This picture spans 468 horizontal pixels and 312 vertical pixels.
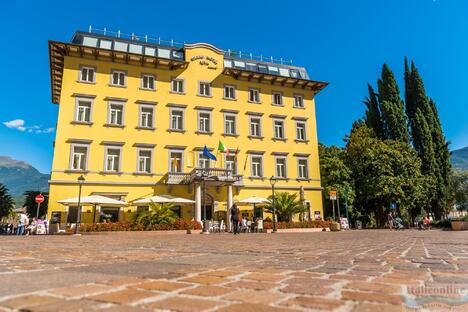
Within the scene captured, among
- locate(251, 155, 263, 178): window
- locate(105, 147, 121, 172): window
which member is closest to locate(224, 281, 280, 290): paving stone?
locate(105, 147, 121, 172): window

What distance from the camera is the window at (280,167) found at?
101ft

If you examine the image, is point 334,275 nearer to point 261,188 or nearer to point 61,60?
point 261,188

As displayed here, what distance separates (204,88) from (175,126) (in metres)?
4.58

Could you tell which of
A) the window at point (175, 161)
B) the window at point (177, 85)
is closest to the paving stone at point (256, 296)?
the window at point (175, 161)

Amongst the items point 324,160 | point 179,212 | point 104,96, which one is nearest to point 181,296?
point 179,212

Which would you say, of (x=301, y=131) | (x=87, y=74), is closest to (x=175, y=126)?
(x=87, y=74)

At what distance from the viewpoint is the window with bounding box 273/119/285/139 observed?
31583 millimetres

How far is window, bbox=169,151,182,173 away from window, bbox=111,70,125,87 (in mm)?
7149

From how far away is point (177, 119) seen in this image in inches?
1136

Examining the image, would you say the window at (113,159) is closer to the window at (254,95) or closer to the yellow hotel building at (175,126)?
the yellow hotel building at (175,126)

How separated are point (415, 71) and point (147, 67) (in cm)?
3173

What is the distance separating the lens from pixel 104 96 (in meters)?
26.8

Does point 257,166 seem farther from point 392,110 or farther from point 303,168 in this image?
point 392,110

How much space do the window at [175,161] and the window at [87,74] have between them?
880 cm
